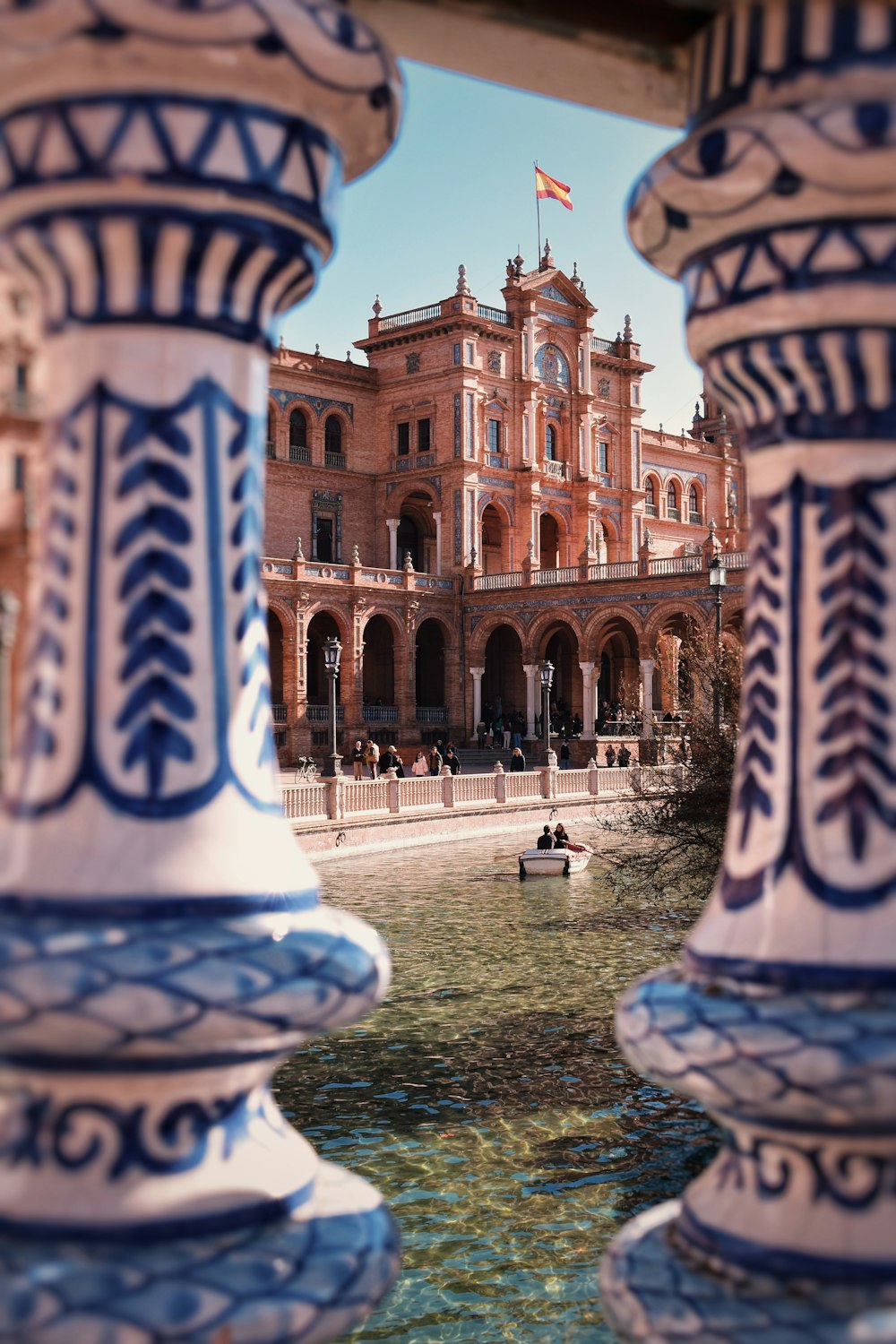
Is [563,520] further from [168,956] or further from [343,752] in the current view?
[168,956]

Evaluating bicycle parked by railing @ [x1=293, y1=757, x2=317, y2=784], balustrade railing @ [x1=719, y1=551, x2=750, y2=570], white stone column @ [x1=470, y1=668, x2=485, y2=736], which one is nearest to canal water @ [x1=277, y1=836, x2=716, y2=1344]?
bicycle parked by railing @ [x1=293, y1=757, x2=317, y2=784]

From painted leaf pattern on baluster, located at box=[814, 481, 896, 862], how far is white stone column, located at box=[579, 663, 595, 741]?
3992cm

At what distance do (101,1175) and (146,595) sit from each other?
0.49m

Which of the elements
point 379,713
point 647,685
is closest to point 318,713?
point 379,713

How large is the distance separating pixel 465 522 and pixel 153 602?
145ft

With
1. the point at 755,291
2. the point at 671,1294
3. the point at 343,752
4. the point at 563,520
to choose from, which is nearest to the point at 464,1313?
the point at 671,1294

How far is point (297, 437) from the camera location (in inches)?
1775

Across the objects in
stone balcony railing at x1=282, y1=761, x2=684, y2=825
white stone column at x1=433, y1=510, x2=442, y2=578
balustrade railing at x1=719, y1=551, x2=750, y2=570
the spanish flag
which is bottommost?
stone balcony railing at x1=282, y1=761, x2=684, y2=825

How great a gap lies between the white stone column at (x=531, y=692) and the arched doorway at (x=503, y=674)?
2.31m

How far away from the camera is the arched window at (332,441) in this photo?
150ft

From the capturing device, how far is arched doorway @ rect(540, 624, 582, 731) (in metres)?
44.5

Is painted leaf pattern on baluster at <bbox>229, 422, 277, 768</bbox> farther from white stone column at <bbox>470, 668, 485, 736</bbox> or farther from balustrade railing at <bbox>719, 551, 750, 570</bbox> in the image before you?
white stone column at <bbox>470, 668, 485, 736</bbox>

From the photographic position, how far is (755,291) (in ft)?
4.29

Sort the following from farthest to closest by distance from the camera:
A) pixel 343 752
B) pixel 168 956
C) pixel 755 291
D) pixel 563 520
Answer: pixel 563 520
pixel 343 752
pixel 755 291
pixel 168 956
